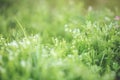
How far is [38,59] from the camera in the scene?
7.20 feet

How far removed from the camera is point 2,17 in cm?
505

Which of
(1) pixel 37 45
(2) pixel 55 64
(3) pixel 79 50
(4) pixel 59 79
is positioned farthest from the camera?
(3) pixel 79 50

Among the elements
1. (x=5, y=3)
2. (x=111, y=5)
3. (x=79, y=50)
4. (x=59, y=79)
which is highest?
(x=5, y=3)

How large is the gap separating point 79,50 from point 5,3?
3.73 m

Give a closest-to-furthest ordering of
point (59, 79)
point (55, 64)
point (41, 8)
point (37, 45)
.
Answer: point (59, 79)
point (55, 64)
point (37, 45)
point (41, 8)

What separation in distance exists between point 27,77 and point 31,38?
64 centimetres

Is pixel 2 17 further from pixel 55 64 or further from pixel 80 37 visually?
pixel 55 64

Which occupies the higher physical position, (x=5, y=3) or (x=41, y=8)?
(x=5, y=3)

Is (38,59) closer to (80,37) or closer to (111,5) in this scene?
(80,37)

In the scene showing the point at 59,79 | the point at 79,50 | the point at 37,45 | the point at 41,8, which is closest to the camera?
the point at 59,79

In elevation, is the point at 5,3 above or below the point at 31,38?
above

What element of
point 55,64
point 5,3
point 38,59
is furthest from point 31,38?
point 5,3

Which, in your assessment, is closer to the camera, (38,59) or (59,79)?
(59,79)

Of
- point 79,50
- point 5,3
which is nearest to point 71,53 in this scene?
point 79,50
